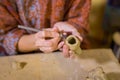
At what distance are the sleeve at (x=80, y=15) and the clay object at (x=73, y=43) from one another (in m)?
0.14

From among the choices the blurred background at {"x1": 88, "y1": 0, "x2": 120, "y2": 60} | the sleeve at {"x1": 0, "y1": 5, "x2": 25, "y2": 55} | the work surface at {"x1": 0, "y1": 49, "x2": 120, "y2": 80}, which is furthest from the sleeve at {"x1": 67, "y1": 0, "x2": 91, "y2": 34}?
the blurred background at {"x1": 88, "y1": 0, "x2": 120, "y2": 60}

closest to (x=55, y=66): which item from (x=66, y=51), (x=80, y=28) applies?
A: (x=66, y=51)

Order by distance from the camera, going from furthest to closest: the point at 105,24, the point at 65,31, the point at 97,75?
the point at 105,24, the point at 65,31, the point at 97,75

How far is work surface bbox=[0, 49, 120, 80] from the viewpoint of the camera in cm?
78

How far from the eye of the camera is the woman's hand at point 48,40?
0.81 m

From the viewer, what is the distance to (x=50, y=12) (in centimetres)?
88

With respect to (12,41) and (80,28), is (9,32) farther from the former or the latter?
(80,28)

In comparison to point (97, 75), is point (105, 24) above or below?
below

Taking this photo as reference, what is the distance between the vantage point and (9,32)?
89 cm

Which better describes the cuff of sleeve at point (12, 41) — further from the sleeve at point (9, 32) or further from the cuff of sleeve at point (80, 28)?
the cuff of sleeve at point (80, 28)

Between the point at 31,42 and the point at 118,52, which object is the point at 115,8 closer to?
the point at 118,52

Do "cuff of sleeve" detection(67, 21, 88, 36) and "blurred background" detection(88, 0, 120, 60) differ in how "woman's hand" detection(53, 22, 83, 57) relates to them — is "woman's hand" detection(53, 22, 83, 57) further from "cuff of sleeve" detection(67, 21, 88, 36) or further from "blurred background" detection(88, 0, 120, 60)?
"blurred background" detection(88, 0, 120, 60)

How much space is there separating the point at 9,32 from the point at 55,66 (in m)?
0.23

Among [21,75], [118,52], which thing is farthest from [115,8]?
[21,75]
